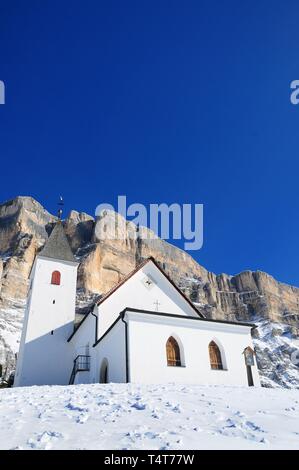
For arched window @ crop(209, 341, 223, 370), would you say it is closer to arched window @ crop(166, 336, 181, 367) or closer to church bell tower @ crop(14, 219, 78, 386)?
arched window @ crop(166, 336, 181, 367)

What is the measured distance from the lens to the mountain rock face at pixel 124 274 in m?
68.8

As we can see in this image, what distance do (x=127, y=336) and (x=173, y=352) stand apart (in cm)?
248

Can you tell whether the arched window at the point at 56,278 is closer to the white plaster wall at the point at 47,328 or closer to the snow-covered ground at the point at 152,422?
the white plaster wall at the point at 47,328

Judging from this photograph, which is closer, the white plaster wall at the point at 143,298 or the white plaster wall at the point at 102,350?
the white plaster wall at the point at 102,350

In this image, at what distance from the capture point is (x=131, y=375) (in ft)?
50.6

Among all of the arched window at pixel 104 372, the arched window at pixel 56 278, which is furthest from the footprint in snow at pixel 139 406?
the arched window at pixel 56 278

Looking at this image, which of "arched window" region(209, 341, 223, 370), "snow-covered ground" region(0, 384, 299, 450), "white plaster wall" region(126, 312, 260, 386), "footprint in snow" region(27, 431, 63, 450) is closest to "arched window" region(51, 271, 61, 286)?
"white plaster wall" region(126, 312, 260, 386)

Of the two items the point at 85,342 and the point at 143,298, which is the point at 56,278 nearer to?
the point at 85,342

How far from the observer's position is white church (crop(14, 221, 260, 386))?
16406 mm

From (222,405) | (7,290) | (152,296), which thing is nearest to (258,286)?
(7,290)

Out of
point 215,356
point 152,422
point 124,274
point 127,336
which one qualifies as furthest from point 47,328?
point 124,274

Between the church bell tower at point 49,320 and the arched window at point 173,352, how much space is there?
9.78m
